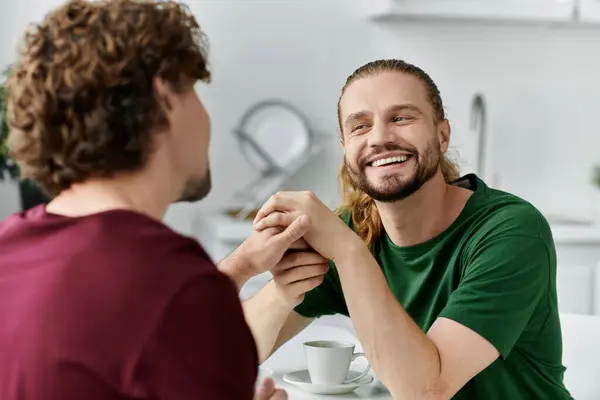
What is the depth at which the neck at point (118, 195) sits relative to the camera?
34.6 inches

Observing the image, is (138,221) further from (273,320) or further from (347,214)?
(347,214)

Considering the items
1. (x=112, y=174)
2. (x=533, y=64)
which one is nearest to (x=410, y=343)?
(x=112, y=174)

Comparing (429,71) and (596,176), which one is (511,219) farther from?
(596,176)

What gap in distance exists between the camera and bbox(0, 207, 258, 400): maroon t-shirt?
0.77m

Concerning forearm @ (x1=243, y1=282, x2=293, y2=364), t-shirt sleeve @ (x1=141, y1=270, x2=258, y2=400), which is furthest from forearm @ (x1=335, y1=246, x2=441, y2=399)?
t-shirt sleeve @ (x1=141, y1=270, x2=258, y2=400)

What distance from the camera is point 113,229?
81 cm

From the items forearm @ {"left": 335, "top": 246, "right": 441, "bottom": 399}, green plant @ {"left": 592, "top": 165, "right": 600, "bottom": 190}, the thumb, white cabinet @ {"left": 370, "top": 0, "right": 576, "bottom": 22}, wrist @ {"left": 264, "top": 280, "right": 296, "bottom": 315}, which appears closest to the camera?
forearm @ {"left": 335, "top": 246, "right": 441, "bottom": 399}

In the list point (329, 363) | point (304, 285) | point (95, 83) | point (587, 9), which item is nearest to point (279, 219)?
point (304, 285)

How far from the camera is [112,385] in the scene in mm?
778

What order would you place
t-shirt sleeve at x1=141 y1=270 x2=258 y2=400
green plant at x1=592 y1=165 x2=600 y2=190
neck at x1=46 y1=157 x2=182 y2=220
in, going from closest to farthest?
t-shirt sleeve at x1=141 y1=270 x2=258 y2=400 → neck at x1=46 y1=157 x2=182 y2=220 → green plant at x1=592 y1=165 x2=600 y2=190

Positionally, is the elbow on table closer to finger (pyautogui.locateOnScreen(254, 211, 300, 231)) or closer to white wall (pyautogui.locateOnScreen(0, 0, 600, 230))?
finger (pyautogui.locateOnScreen(254, 211, 300, 231))

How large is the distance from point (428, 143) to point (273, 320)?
41cm

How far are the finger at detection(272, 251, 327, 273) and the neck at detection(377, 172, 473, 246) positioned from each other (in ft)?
0.69

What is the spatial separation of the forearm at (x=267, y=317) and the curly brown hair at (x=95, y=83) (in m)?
0.69
